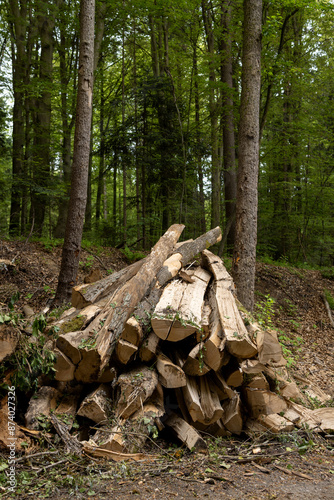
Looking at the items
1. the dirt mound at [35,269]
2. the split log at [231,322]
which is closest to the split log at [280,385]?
the split log at [231,322]

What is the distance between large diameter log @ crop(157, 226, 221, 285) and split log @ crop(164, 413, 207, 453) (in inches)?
77.0

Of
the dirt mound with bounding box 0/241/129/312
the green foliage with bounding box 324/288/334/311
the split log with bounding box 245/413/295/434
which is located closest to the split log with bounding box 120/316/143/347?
the split log with bounding box 245/413/295/434

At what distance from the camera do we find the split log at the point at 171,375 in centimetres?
388

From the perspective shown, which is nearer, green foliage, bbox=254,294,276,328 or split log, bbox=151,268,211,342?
split log, bbox=151,268,211,342

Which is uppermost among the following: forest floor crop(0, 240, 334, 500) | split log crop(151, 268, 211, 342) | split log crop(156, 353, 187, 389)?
split log crop(151, 268, 211, 342)

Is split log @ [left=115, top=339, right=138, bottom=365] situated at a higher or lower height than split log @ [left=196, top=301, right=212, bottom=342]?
lower

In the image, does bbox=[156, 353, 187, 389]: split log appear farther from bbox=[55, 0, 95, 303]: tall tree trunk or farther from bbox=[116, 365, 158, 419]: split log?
bbox=[55, 0, 95, 303]: tall tree trunk

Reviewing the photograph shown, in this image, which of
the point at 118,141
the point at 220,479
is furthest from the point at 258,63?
the point at 220,479

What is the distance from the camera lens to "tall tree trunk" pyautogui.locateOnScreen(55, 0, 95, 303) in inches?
268

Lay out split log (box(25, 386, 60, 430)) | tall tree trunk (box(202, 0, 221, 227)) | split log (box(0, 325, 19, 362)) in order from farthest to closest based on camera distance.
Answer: tall tree trunk (box(202, 0, 221, 227)), split log (box(25, 386, 60, 430)), split log (box(0, 325, 19, 362))

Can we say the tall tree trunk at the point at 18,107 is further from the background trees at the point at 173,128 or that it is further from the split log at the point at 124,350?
the split log at the point at 124,350

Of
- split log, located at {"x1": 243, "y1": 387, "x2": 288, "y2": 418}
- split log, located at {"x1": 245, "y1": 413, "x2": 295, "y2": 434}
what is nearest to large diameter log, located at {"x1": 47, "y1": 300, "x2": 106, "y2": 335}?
split log, located at {"x1": 243, "y1": 387, "x2": 288, "y2": 418}

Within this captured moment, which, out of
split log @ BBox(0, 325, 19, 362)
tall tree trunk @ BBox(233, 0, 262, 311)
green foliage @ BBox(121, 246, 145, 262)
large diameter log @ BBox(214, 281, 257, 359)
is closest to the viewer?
split log @ BBox(0, 325, 19, 362)

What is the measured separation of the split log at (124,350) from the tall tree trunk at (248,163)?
3760 millimetres
